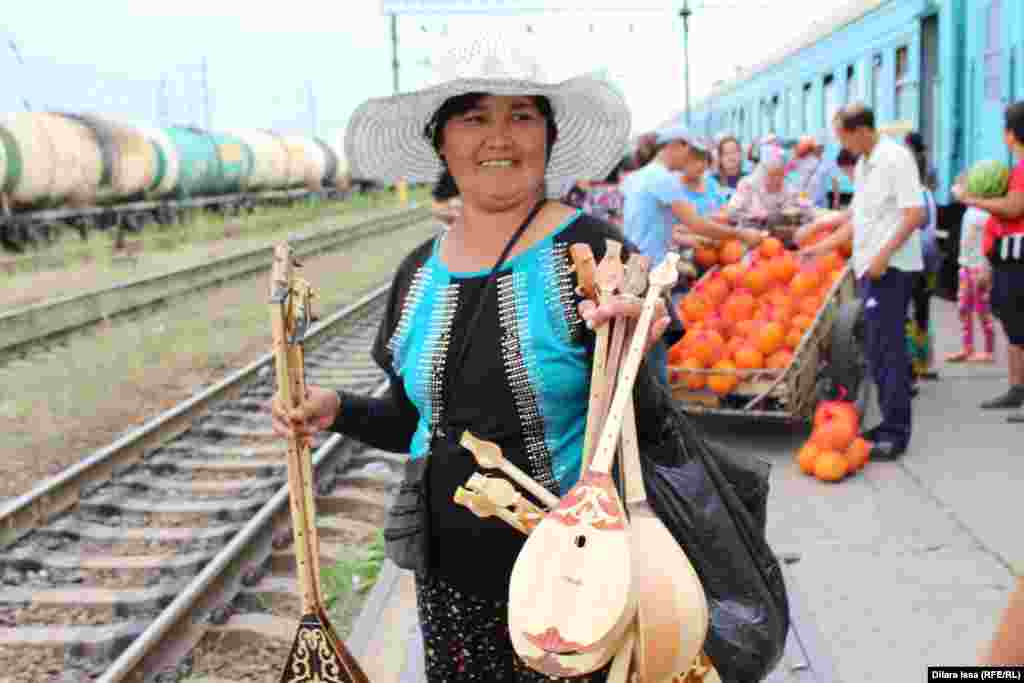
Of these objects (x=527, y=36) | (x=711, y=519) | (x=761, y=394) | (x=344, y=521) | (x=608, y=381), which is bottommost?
(x=344, y=521)

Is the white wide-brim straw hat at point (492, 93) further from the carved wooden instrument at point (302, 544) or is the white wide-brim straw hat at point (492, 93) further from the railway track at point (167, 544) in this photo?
the railway track at point (167, 544)

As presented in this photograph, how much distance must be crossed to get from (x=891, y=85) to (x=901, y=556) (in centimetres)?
930

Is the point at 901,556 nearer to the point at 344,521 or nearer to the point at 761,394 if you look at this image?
the point at 761,394

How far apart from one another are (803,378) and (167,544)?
387 cm

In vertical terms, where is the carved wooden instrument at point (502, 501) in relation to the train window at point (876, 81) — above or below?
below

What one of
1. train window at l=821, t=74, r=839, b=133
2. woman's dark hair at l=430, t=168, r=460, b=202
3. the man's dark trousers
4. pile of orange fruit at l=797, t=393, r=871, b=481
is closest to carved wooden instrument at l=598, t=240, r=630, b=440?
woman's dark hair at l=430, t=168, r=460, b=202

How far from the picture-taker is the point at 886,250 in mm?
6238

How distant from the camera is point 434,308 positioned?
219cm

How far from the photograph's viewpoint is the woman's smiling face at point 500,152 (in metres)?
2.17

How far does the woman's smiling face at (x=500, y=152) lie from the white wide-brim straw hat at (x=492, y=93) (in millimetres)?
58

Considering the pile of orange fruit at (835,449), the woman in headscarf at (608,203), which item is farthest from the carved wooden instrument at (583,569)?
the woman in headscarf at (608,203)

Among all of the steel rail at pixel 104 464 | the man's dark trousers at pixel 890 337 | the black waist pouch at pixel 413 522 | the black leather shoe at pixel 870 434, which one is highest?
the black waist pouch at pixel 413 522

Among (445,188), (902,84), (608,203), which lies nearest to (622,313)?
(445,188)

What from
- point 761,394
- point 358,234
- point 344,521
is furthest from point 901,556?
point 358,234
